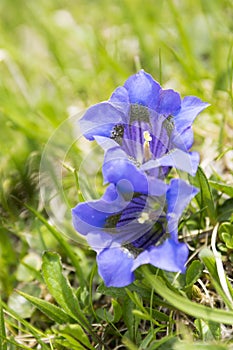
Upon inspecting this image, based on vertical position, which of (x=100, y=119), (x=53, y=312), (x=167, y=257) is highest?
(x=100, y=119)

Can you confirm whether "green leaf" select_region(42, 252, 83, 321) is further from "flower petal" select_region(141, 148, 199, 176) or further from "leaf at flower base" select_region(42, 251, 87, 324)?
"flower petal" select_region(141, 148, 199, 176)

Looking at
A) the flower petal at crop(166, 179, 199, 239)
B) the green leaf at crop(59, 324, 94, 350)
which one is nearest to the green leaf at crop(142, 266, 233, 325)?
the flower petal at crop(166, 179, 199, 239)

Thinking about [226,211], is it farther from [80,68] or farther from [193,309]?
[80,68]

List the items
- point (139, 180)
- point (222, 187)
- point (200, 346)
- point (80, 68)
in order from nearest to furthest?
point (200, 346) < point (139, 180) < point (222, 187) < point (80, 68)

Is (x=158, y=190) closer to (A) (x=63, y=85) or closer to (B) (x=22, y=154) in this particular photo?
(B) (x=22, y=154)

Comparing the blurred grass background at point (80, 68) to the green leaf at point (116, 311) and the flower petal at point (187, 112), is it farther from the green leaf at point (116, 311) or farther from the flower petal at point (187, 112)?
the green leaf at point (116, 311)

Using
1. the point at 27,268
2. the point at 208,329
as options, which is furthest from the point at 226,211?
the point at 27,268
